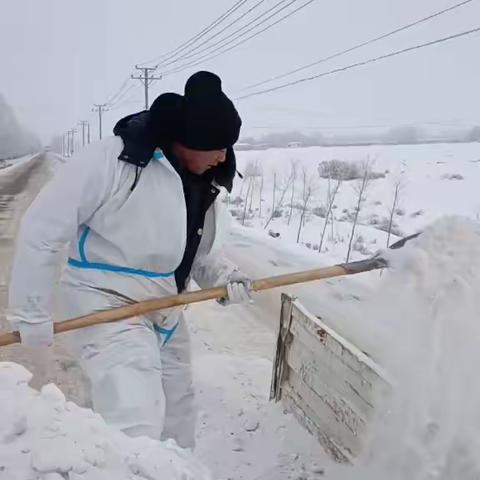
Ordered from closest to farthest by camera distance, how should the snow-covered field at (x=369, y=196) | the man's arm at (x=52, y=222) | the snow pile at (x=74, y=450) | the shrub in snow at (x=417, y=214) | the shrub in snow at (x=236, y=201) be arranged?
the snow pile at (x=74, y=450) → the man's arm at (x=52, y=222) → the snow-covered field at (x=369, y=196) → the shrub in snow at (x=417, y=214) → the shrub in snow at (x=236, y=201)

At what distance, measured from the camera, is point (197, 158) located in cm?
240

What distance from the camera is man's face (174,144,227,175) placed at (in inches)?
93.2

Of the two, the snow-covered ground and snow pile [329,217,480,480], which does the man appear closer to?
snow pile [329,217,480,480]

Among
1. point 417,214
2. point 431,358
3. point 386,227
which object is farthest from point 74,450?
point 417,214

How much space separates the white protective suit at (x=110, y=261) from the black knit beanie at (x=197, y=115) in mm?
118

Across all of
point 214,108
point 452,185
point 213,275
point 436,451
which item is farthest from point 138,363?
point 452,185

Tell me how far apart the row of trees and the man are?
12.5m

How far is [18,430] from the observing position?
2086 mm

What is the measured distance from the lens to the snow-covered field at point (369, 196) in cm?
1541

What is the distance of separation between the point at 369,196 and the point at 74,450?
21.5 metres

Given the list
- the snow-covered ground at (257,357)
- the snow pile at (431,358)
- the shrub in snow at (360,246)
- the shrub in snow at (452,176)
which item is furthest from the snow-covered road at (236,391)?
the shrub in snow at (452,176)

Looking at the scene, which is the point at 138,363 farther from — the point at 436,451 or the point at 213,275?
the point at 436,451

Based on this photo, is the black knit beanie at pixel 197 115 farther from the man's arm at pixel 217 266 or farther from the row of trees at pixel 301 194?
the row of trees at pixel 301 194

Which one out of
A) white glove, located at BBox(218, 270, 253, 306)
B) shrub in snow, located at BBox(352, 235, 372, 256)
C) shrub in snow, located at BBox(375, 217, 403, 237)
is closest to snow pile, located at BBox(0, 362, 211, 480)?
white glove, located at BBox(218, 270, 253, 306)
